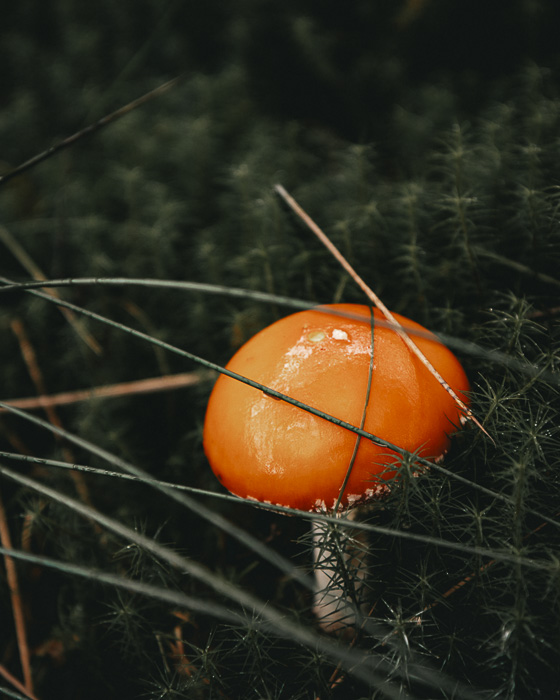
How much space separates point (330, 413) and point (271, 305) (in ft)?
2.89

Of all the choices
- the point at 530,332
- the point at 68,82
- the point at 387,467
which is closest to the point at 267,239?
the point at 530,332

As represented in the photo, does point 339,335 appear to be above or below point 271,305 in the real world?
above

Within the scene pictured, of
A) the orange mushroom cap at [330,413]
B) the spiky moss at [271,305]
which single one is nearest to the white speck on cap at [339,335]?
the orange mushroom cap at [330,413]

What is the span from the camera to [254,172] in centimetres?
227

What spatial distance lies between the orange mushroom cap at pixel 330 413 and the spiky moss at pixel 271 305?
100 millimetres

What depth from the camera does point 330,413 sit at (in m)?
1.11

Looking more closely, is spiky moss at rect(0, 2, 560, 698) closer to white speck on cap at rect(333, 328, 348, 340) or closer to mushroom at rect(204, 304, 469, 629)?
mushroom at rect(204, 304, 469, 629)

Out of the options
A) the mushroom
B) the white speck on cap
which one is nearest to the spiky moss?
the mushroom

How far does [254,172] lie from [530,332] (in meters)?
1.40

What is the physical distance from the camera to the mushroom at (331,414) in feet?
3.59

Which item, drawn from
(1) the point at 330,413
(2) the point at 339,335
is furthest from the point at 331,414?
(2) the point at 339,335

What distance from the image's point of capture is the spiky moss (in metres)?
1.19

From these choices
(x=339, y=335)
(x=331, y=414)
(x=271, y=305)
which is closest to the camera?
(x=331, y=414)

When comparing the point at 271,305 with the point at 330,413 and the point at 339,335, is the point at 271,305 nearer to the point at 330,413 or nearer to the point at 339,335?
the point at 339,335
